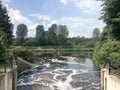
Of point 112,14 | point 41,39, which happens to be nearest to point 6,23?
point 112,14

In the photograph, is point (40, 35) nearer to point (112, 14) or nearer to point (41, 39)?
point (41, 39)

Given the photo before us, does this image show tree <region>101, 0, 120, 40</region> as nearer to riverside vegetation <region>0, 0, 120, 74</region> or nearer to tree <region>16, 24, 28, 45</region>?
riverside vegetation <region>0, 0, 120, 74</region>

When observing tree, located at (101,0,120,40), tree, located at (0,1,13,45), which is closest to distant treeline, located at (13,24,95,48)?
tree, located at (0,1,13,45)

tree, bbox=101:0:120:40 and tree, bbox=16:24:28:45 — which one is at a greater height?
tree, bbox=16:24:28:45

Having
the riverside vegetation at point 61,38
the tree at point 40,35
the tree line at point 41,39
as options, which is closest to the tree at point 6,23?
the riverside vegetation at point 61,38

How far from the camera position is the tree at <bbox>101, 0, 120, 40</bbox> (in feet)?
54.6

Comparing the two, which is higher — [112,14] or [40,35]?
[40,35]

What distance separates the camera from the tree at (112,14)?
16.7 metres

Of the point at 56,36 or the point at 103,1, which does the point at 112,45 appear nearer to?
the point at 103,1

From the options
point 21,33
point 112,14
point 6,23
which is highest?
point 21,33

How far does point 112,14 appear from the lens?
1709 centimetres

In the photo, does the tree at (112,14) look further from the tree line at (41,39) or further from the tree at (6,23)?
the tree line at (41,39)

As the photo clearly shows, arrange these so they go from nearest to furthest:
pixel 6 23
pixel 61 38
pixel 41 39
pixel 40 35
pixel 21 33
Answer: pixel 6 23
pixel 41 39
pixel 40 35
pixel 61 38
pixel 21 33

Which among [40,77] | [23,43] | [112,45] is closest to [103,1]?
[112,45]
